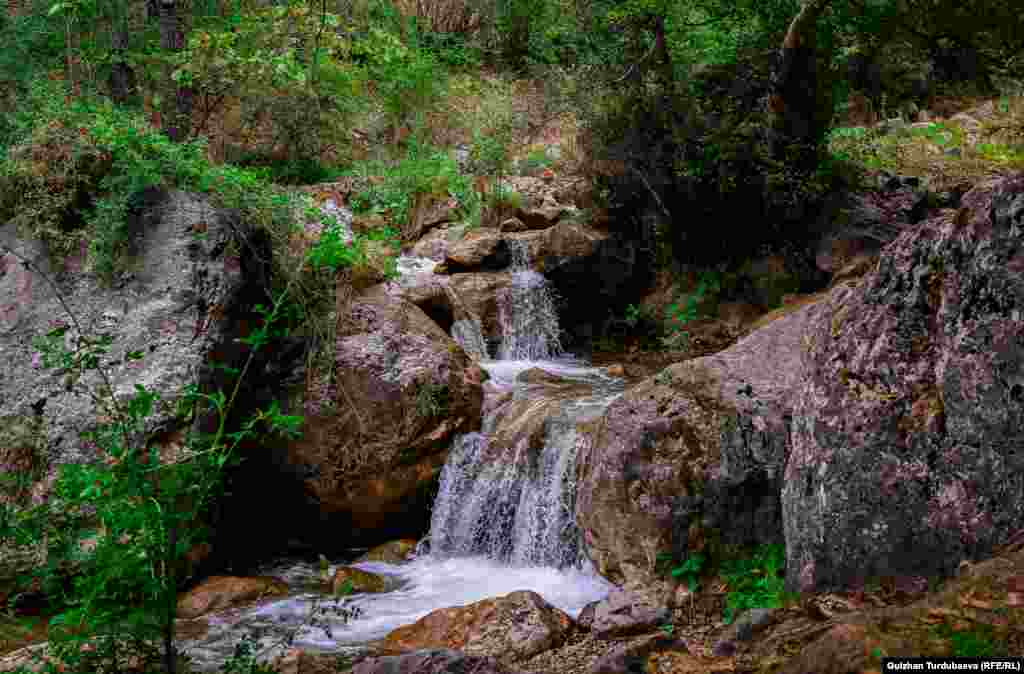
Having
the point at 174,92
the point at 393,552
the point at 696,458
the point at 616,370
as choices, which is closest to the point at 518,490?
the point at 393,552

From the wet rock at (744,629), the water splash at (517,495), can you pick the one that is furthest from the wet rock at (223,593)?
the wet rock at (744,629)

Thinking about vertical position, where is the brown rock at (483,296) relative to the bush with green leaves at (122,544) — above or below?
above

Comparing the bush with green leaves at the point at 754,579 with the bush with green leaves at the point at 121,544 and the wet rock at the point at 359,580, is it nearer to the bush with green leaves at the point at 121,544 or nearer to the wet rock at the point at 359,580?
the wet rock at the point at 359,580

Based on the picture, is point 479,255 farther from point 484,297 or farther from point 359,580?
point 359,580

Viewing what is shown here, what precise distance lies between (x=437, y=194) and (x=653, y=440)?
31.4 feet

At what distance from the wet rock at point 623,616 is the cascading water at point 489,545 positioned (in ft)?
1.39

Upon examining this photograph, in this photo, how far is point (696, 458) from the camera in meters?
5.45

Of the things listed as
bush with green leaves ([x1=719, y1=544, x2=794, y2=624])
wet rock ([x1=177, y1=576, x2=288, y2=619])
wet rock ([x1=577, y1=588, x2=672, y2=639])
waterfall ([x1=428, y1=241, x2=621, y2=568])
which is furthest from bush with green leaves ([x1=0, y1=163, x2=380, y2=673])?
waterfall ([x1=428, y1=241, x2=621, y2=568])

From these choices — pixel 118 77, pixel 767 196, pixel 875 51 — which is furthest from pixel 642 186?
pixel 118 77

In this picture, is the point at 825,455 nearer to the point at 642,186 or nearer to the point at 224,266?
the point at 224,266

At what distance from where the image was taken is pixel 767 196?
9.36 metres

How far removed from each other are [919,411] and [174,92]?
10966mm

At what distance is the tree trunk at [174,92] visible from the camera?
30.9 feet

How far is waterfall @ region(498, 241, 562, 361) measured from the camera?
423 inches
